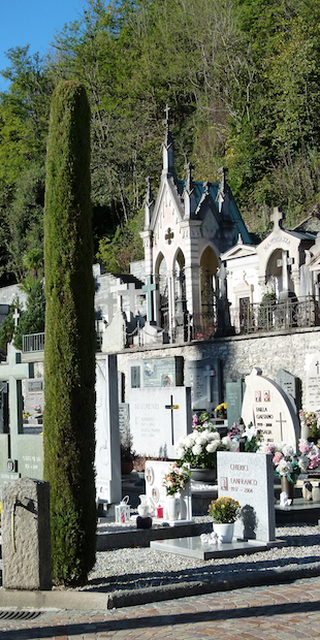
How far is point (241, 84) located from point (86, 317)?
3474cm

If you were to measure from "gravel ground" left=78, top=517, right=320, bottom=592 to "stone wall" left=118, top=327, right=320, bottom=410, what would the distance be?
1157cm

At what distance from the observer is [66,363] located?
6879mm

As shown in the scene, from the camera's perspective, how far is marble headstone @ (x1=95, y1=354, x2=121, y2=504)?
1062 cm

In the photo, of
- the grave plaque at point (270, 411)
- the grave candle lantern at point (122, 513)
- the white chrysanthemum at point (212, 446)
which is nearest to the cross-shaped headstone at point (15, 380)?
the grave candle lantern at point (122, 513)

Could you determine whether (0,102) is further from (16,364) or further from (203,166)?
(16,364)

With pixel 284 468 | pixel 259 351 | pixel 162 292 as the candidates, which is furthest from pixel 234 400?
pixel 162 292

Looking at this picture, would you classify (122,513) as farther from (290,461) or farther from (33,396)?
(33,396)

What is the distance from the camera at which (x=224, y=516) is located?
848cm

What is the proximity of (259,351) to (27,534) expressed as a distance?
16.1m

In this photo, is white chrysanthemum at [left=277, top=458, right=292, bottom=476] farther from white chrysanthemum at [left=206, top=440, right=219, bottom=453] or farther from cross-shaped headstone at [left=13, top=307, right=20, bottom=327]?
cross-shaped headstone at [left=13, top=307, right=20, bottom=327]

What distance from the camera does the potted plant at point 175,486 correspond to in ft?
31.5

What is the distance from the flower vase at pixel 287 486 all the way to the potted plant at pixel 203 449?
820 mm

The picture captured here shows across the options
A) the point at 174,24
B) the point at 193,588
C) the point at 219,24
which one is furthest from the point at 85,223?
the point at 174,24

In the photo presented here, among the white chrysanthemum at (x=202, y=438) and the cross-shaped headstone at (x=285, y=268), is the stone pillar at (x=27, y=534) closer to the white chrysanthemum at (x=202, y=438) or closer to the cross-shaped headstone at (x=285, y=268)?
the white chrysanthemum at (x=202, y=438)
